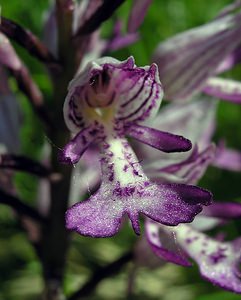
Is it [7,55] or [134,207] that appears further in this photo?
[7,55]

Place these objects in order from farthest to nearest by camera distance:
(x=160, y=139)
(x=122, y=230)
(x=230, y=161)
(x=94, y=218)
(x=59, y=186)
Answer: (x=122, y=230) < (x=230, y=161) < (x=59, y=186) < (x=160, y=139) < (x=94, y=218)

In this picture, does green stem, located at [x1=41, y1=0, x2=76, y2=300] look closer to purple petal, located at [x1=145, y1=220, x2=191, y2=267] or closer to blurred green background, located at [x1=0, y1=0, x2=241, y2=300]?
purple petal, located at [x1=145, y1=220, x2=191, y2=267]

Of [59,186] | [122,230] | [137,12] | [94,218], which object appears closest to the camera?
[94,218]

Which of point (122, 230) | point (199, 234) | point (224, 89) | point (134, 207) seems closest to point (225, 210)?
point (199, 234)

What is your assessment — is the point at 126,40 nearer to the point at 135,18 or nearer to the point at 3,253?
the point at 135,18

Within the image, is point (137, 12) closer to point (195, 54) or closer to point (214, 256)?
point (195, 54)

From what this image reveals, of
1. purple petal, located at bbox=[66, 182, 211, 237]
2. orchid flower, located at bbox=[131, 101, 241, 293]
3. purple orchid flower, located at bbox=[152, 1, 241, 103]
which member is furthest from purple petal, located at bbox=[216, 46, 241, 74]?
purple petal, located at bbox=[66, 182, 211, 237]

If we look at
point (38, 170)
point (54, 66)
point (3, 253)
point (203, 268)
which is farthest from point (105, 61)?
point (3, 253)
